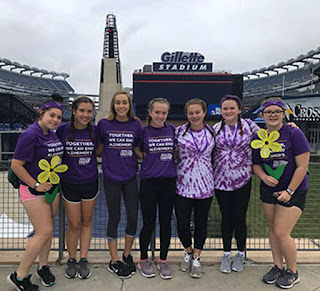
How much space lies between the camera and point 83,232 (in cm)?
307

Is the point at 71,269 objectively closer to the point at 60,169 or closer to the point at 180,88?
the point at 60,169

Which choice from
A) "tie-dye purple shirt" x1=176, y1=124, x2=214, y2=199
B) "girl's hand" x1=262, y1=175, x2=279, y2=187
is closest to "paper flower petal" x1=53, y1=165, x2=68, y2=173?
"tie-dye purple shirt" x1=176, y1=124, x2=214, y2=199

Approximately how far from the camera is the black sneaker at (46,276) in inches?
113

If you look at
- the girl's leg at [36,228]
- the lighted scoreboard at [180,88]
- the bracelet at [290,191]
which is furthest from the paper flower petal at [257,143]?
the lighted scoreboard at [180,88]

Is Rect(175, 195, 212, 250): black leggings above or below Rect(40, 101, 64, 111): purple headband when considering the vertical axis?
below

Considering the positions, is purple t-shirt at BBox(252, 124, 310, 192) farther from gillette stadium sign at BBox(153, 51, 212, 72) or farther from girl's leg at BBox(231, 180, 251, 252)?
gillette stadium sign at BBox(153, 51, 212, 72)

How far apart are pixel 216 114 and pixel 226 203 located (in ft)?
102

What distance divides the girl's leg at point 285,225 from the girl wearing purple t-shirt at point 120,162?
1.39 metres

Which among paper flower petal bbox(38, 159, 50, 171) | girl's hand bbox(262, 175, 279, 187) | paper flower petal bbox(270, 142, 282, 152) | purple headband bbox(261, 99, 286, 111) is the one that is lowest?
girl's hand bbox(262, 175, 279, 187)

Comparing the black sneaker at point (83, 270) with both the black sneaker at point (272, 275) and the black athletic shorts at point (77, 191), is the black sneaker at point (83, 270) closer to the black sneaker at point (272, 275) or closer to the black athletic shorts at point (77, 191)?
the black athletic shorts at point (77, 191)

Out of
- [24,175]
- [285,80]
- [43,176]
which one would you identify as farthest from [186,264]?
[285,80]

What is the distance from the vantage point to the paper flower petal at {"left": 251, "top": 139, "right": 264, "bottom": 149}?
2826 mm

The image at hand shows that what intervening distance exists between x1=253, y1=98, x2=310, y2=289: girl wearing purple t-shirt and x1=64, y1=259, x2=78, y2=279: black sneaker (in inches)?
76.7

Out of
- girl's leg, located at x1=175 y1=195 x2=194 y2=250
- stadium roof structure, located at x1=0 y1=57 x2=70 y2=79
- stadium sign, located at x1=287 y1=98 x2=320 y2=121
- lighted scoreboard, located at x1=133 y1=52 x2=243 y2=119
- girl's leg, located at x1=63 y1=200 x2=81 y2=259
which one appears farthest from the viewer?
stadium roof structure, located at x1=0 y1=57 x2=70 y2=79
